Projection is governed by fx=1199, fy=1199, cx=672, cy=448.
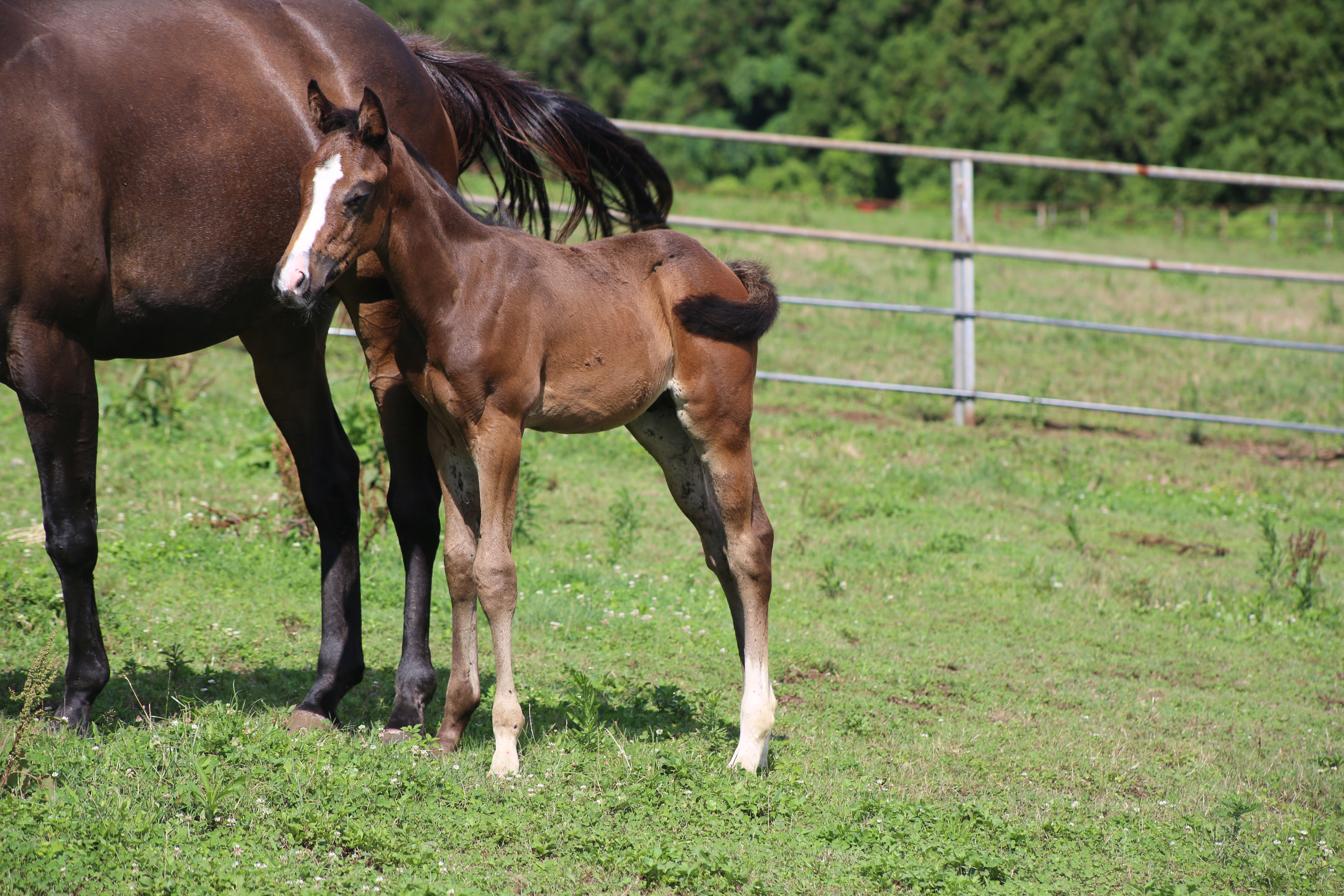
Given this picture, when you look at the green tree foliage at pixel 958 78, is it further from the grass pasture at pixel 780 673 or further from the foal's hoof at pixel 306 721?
the foal's hoof at pixel 306 721

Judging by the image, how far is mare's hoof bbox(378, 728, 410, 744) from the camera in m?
3.96

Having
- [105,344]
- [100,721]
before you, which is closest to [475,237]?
[105,344]

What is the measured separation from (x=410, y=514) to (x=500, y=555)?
0.80 metres

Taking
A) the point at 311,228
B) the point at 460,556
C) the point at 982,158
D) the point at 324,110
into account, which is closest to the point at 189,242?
the point at 324,110

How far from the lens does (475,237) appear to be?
Result: 364 centimetres

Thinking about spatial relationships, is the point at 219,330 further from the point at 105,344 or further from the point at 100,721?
the point at 100,721

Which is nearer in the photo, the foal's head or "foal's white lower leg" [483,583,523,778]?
the foal's head

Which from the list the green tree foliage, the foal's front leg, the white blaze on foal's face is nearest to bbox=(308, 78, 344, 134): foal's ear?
the white blaze on foal's face

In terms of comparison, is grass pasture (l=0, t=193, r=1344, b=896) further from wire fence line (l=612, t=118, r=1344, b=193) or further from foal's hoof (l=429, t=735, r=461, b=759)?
wire fence line (l=612, t=118, r=1344, b=193)

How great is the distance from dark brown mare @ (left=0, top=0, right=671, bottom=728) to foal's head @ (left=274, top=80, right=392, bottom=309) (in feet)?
1.14

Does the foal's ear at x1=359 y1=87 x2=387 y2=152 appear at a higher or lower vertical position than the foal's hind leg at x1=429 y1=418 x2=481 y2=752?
higher

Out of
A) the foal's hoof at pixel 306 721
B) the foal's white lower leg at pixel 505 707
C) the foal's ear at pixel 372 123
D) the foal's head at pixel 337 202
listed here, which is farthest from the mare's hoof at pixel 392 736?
the foal's ear at pixel 372 123

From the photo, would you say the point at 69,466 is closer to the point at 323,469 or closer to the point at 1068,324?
the point at 323,469

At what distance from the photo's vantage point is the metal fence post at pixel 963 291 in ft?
31.9
